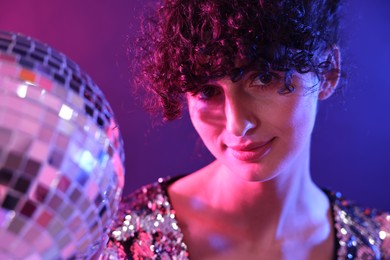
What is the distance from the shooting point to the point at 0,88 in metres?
0.46

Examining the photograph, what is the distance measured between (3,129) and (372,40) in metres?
1.23

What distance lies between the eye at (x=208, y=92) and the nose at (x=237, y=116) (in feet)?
0.15

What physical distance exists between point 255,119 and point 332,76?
245 millimetres

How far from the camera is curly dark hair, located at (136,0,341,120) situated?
0.80 metres

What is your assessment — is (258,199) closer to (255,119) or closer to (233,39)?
(255,119)

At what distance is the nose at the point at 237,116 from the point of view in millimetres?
831

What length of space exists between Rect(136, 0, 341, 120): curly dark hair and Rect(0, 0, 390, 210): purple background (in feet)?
0.75

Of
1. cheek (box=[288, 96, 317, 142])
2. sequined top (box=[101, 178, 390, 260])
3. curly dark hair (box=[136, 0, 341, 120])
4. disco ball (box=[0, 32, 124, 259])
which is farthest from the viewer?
sequined top (box=[101, 178, 390, 260])

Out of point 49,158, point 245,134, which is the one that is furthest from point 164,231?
point 49,158

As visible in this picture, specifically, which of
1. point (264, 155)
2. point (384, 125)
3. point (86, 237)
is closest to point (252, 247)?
point (264, 155)

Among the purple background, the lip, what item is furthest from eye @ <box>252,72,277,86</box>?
the purple background

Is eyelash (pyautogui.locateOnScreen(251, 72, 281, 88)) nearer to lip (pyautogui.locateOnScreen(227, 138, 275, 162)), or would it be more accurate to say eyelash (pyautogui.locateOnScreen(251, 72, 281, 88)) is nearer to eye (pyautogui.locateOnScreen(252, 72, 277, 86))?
eye (pyautogui.locateOnScreen(252, 72, 277, 86))

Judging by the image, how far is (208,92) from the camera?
35.1 inches

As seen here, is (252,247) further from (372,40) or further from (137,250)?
(372,40)
